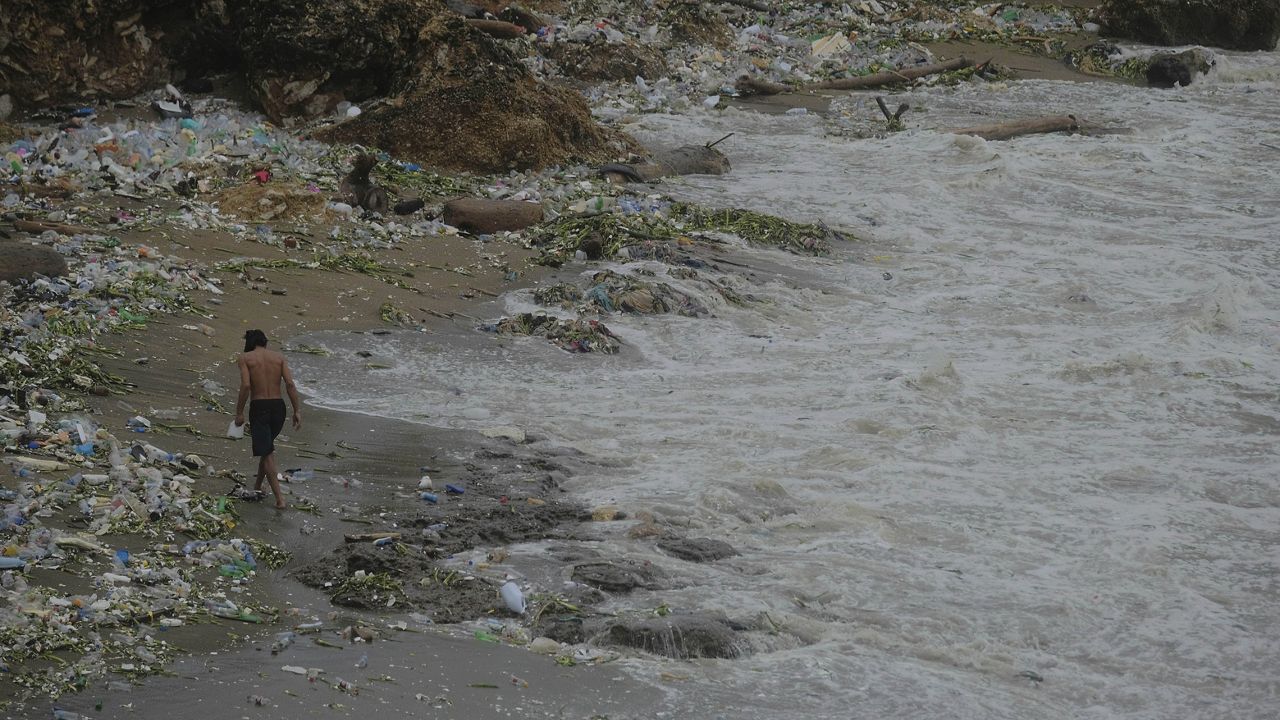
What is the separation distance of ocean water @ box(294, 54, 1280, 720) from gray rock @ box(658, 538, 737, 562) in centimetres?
6

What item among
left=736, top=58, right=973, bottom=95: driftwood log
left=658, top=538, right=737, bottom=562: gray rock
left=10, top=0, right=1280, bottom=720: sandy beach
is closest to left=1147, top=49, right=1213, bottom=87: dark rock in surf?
left=736, top=58, right=973, bottom=95: driftwood log

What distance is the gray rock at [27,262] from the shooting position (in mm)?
7441

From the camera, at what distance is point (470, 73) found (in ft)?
42.5

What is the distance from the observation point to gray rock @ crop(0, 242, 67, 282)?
7441mm

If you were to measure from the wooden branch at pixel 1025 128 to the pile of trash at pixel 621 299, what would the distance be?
7.88 metres

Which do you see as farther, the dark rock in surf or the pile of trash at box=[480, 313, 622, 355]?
the dark rock in surf

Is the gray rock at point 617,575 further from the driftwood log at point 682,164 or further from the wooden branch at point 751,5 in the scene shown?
the wooden branch at point 751,5

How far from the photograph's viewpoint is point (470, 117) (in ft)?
41.6

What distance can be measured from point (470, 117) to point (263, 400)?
7.35 metres

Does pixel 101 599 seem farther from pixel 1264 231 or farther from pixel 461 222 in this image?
pixel 1264 231

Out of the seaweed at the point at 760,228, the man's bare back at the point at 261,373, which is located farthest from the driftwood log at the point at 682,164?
the man's bare back at the point at 261,373

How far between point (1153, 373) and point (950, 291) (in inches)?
86.6

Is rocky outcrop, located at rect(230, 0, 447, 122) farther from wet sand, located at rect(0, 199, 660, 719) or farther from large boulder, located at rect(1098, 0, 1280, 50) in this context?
large boulder, located at rect(1098, 0, 1280, 50)

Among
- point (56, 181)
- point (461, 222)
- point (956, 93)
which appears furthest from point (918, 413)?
point (956, 93)
